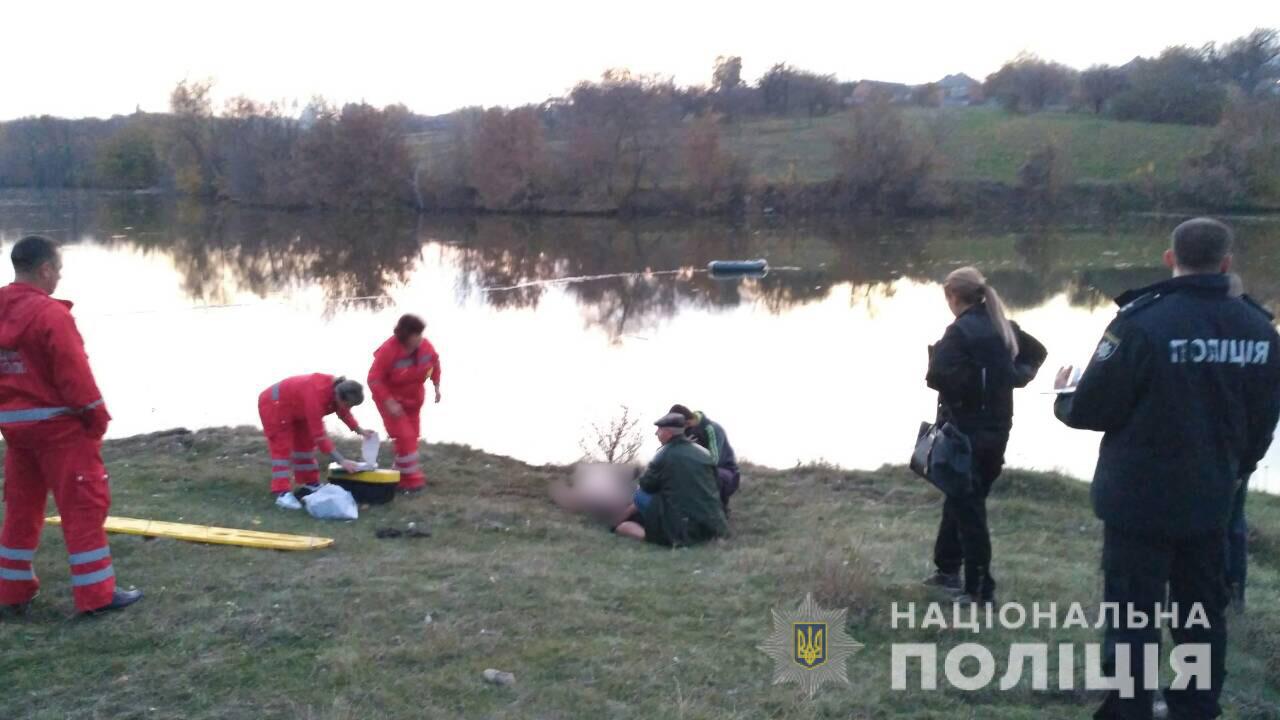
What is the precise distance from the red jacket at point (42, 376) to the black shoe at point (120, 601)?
0.77 m

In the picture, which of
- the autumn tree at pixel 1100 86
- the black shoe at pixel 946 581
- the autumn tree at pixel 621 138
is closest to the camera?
the black shoe at pixel 946 581

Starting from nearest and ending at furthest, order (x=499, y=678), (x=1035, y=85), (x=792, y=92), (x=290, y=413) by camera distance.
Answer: (x=499, y=678)
(x=290, y=413)
(x=1035, y=85)
(x=792, y=92)

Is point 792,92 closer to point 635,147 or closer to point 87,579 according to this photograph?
point 635,147

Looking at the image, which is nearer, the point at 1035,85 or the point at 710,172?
the point at 710,172

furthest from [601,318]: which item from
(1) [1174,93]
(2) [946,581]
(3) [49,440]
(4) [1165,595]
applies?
(1) [1174,93]

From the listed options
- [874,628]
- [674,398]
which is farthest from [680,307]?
[874,628]

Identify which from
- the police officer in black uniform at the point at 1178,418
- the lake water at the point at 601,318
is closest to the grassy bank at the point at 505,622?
the police officer in black uniform at the point at 1178,418

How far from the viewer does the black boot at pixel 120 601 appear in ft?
16.2

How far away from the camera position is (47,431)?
4.76m

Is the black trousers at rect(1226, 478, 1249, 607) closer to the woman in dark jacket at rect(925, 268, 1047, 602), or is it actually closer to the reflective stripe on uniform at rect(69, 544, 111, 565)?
the woman in dark jacket at rect(925, 268, 1047, 602)

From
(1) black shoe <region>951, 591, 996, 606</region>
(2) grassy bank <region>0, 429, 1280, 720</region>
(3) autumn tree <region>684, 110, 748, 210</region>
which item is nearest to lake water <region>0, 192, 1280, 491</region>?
(2) grassy bank <region>0, 429, 1280, 720</region>

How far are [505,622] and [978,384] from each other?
2469 mm

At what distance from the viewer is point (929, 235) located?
145 ft

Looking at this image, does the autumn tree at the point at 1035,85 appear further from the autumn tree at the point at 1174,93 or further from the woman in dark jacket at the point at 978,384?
the woman in dark jacket at the point at 978,384
